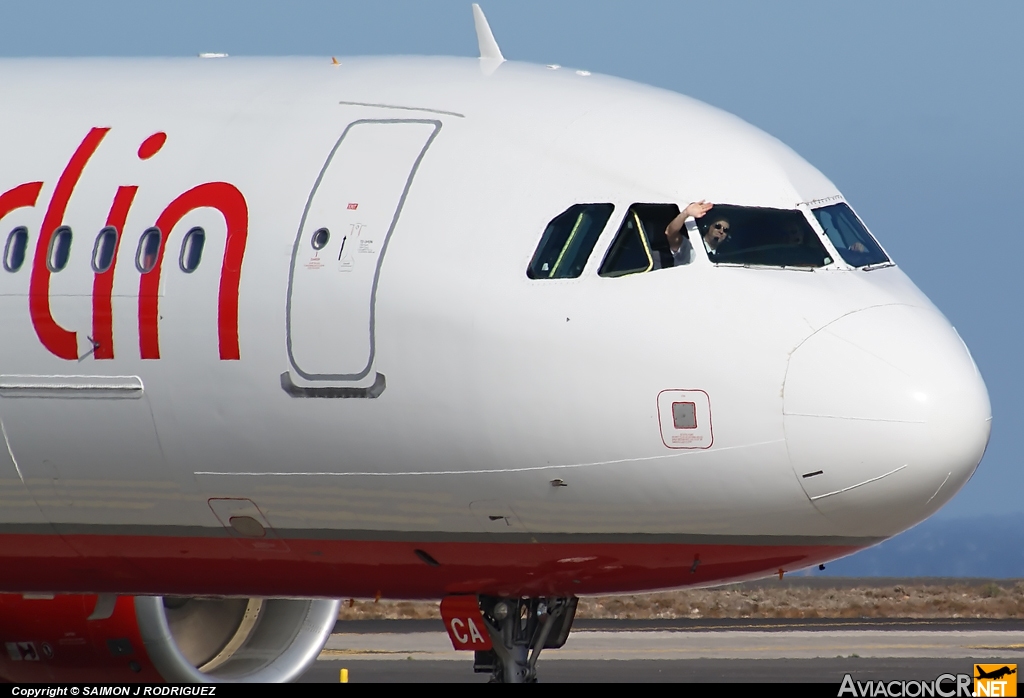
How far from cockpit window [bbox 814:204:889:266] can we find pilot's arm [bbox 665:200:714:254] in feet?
3.07

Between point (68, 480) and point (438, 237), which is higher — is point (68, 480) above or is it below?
below

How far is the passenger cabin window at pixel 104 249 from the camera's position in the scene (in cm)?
1419

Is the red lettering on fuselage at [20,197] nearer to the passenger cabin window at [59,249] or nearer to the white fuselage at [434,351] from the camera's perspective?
the white fuselage at [434,351]

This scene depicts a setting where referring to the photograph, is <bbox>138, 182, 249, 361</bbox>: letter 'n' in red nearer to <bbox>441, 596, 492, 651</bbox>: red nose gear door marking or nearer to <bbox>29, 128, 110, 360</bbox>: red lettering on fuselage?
<bbox>29, 128, 110, 360</bbox>: red lettering on fuselage

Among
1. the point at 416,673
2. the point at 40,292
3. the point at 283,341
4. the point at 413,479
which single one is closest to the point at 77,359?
the point at 40,292

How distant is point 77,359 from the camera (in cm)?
1410

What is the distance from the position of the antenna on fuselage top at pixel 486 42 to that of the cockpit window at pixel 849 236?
10.1ft

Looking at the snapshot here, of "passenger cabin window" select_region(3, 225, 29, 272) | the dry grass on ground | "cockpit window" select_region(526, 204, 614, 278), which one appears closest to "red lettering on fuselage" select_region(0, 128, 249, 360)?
"passenger cabin window" select_region(3, 225, 29, 272)

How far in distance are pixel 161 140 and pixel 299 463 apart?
294 cm

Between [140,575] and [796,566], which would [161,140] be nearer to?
[140,575]

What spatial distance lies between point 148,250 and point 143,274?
189 millimetres

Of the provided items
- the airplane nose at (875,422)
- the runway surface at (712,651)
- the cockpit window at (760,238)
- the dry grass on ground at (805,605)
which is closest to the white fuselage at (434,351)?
the airplane nose at (875,422)

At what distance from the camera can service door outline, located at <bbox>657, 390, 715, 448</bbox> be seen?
40.6 ft

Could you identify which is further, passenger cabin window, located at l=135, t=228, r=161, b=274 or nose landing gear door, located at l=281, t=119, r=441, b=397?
passenger cabin window, located at l=135, t=228, r=161, b=274
